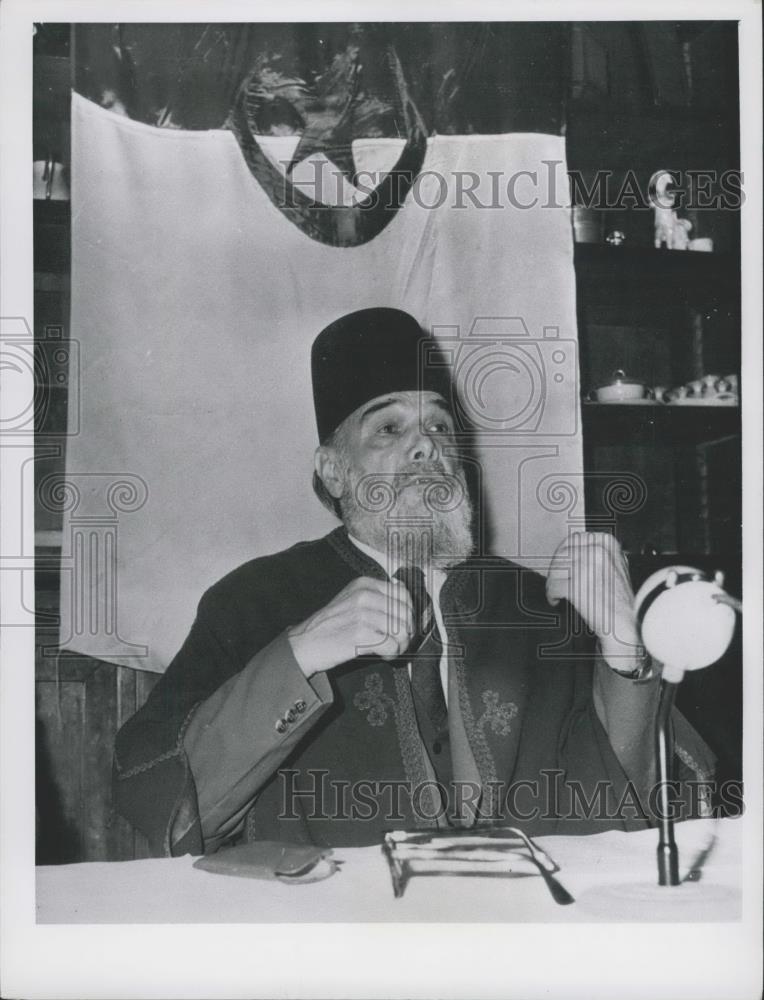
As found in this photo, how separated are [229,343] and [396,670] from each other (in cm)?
74

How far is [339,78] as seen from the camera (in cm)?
207

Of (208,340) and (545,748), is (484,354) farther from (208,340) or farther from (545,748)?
(545,748)

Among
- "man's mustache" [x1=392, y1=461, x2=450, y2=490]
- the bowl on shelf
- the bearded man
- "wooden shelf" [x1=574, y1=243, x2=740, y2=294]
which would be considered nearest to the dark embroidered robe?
the bearded man

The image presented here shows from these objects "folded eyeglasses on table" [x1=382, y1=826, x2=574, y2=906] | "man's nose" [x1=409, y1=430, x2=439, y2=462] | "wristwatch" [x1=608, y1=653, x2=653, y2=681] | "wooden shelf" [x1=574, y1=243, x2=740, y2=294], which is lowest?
"folded eyeglasses on table" [x1=382, y1=826, x2=574, y2=906]

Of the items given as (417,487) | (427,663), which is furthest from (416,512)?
(427,663)

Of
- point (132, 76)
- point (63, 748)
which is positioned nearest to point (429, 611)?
point (63, 748)

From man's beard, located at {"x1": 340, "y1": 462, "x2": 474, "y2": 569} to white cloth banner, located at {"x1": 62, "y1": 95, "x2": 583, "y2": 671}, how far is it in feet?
0.22

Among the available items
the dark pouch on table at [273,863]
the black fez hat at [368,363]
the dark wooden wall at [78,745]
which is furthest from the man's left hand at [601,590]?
the dark wooden wall at [78,745]

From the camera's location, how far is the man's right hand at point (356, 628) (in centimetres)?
201

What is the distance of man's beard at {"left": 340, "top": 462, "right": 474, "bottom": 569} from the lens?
6.82 feet

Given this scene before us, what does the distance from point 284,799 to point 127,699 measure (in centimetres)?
38

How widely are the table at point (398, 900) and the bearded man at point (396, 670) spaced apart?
70mm

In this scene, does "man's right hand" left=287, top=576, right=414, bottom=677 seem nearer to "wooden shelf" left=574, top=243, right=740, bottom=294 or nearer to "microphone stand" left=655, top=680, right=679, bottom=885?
"microphone stand" left=655, top=680, right=679, bottom=885

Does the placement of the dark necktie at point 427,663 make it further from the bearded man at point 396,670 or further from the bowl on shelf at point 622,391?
the bowl on shelf at point 622,391
